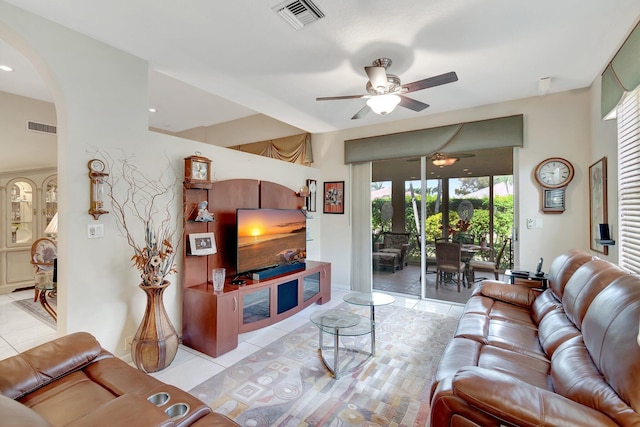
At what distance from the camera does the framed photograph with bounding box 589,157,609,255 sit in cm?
273

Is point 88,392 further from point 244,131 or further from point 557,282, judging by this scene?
point 244,131

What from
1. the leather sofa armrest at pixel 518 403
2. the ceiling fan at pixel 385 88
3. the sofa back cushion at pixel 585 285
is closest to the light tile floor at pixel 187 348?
the sofa back cushion at pixel 585 285

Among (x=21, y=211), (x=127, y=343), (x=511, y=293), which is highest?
(x=21, y=211)

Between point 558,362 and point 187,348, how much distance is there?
9.68 ft

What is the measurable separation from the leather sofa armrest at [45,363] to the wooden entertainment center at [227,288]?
42.1 inches

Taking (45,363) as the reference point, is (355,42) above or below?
above

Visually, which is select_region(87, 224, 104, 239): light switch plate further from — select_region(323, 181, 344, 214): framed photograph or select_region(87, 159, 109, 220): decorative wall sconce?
select_region(323, 181, 344, 214): framed photograph

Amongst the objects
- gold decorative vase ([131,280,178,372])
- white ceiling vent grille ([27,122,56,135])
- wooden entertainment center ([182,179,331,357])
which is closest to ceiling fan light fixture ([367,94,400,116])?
wooden entertainment center ([182,179,331,357])

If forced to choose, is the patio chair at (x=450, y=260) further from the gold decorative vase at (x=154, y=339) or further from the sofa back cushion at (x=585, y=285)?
the gold decorative vase at (x=154, y=339)

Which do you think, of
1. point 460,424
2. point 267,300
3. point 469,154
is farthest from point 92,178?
point 469,154

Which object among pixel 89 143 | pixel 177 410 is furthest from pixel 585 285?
pixel 89 143

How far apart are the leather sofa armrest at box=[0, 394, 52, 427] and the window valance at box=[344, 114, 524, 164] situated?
4346 millimetres

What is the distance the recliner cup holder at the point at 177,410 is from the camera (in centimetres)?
119

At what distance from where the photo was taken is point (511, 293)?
2803 mm
